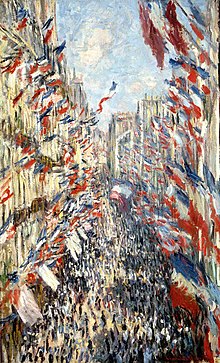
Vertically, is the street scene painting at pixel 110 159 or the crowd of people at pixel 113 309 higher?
the street scene painting at pixel 110 159

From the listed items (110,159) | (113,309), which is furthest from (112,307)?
(110,159)

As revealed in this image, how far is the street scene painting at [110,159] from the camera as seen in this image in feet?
9.09

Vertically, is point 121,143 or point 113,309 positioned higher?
point 121,143

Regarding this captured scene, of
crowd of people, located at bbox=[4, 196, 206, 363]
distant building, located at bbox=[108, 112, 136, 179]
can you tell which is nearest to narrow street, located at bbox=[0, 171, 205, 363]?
crowd of people, located at bbox=[4, 196, 206, 363]

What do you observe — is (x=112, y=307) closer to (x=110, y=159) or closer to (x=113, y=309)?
(x=113, y=309)

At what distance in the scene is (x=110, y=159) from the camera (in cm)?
280

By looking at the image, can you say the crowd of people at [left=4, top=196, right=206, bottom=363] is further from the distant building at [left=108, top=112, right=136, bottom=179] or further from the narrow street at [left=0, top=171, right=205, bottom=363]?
the distant building at [left=108, top=112, right=136, bottom=179]

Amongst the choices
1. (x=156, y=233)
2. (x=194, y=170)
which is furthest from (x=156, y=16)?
(x=156, y=233)

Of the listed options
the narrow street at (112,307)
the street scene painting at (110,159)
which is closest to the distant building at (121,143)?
the street scene painting at (110,159)

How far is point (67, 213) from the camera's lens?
2.83 meters

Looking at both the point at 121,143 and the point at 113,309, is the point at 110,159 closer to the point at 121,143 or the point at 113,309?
the point at 121,143

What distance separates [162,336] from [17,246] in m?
1.03

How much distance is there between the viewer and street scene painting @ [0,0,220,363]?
2771 mm

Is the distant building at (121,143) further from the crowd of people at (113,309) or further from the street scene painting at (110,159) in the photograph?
the crowd of people at (113,309)
